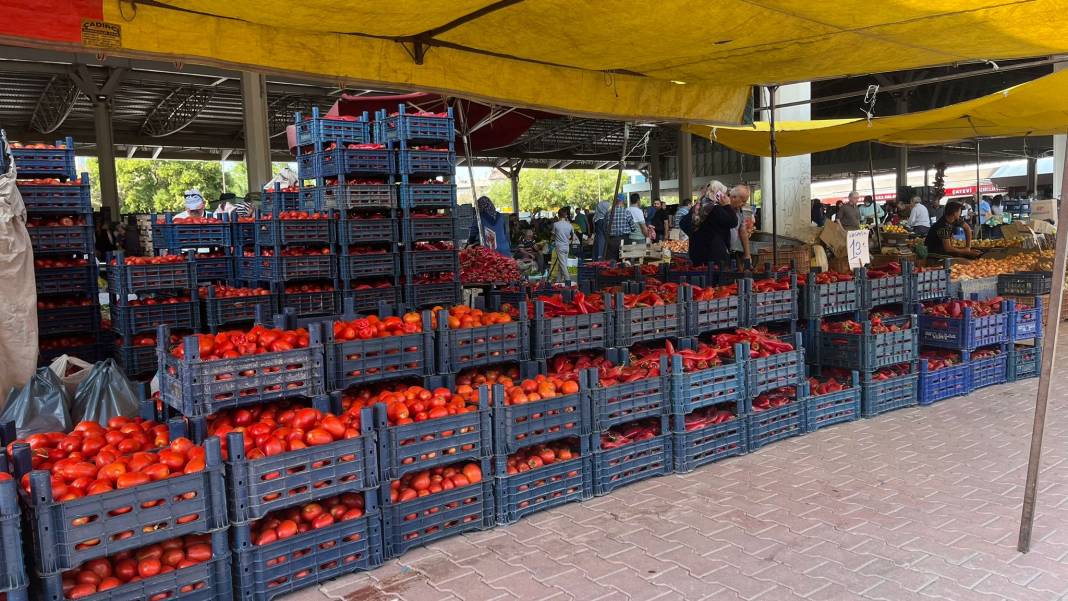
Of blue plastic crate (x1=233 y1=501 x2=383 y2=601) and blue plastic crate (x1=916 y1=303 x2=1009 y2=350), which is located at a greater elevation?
blue plastic crate (x1=916 y1=303 x2=1009 y2=350)

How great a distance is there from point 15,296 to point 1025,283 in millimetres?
11589

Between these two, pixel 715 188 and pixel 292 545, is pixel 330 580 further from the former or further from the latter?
pixel 715 188

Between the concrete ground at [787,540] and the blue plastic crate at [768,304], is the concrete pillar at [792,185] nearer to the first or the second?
the blue plastic crate at [768,304]

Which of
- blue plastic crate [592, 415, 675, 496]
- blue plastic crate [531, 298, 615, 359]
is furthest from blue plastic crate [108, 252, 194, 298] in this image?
blue plastic crate [592, 415, 675, 496]

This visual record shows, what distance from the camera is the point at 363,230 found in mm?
8328

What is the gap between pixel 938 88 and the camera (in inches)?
947

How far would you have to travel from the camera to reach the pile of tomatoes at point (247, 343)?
4211 mm

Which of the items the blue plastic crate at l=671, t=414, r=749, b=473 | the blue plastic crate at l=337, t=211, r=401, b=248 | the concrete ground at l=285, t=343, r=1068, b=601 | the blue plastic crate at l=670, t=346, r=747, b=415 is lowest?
the concrete ground at l=285, t=343, r=1068, b=601

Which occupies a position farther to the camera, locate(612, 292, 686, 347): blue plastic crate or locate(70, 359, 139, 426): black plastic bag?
locate(612, 292, 686, 347): blue plastic crate

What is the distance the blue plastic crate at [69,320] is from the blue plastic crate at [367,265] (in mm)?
2620

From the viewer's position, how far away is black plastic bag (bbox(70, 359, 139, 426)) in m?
5.11

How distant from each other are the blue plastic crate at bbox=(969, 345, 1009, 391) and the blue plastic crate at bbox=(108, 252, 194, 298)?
8158 mm

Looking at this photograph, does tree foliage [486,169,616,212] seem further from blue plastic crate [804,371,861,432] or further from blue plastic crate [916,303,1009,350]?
blue plastic crate [804,371,861,432]

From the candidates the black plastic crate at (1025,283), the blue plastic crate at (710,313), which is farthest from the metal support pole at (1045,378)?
the black plastic crate at (1025,283)
